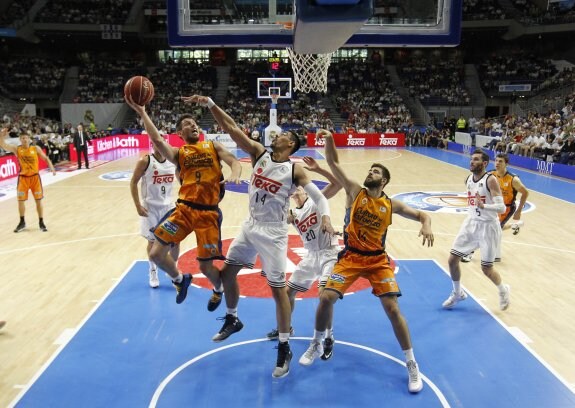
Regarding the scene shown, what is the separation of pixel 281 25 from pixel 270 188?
3164 mm

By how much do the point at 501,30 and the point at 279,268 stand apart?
38.4m

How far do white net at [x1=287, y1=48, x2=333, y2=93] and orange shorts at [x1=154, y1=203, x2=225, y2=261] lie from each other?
602 cm

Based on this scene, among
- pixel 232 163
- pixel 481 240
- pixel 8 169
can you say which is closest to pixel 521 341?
pixel 481 240

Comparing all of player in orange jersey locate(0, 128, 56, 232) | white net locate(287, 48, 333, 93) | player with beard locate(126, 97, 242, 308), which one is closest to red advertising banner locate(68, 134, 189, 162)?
white net locate(287, 48, 333, 93)

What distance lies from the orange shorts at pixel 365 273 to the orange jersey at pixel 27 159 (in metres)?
7.61

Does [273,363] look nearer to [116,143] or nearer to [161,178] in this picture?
[161,178]

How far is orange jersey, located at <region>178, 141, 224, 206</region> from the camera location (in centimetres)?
483

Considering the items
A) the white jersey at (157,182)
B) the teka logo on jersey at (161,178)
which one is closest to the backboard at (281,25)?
the white jersey at (157,182)

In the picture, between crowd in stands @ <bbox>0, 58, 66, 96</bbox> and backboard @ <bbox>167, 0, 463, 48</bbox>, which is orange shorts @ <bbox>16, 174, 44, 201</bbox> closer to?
backboard @ <bbox>167, 0, 463, 48</bbox>

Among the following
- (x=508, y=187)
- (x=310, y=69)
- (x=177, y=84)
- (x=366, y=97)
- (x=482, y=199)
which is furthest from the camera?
(x=177, y=84)

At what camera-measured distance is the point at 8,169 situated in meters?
16.4

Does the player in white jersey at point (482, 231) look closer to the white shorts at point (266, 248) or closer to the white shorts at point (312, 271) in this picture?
the white shorts at point (312, 271)

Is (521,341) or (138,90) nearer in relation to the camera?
(138,90)

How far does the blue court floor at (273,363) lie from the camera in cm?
425
